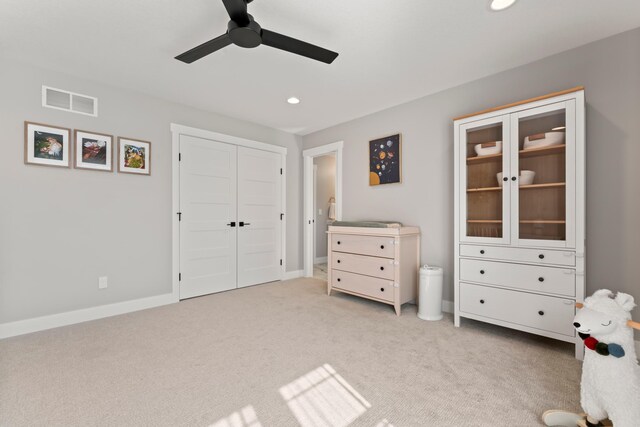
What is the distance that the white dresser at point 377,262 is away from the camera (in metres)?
3.15

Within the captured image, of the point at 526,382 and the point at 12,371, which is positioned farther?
the point at 12,371

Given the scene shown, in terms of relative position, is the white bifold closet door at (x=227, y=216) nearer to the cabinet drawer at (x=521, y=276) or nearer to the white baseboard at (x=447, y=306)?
the white baseboard at (x=447, y=306)

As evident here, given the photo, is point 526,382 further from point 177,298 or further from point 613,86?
point 177,298

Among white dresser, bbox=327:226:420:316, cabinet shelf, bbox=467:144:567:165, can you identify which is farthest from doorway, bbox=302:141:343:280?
cabinet shelf, bbox=467:144:567:165

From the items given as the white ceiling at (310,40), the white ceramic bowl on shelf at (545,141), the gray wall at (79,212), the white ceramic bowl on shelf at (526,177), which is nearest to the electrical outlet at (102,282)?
the gray wall at (79,212)

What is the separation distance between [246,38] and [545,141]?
2.39 meters

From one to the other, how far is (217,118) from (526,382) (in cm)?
418

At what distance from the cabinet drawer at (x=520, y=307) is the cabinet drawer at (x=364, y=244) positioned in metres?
0.80

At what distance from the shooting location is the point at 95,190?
3.05m

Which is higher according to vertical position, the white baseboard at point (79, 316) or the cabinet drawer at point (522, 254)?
the cabinet drawer at point (522, 254)

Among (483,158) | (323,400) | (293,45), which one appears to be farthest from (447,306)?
(293,45)

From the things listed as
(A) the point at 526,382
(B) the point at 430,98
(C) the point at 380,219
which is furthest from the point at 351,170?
(A) the point at 526,382

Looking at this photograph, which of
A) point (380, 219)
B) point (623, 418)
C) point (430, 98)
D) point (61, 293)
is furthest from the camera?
point (380, 219)

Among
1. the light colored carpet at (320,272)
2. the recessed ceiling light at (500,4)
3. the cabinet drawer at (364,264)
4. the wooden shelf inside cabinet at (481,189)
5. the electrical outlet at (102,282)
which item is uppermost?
the recessed ceiling light at (500,4)
